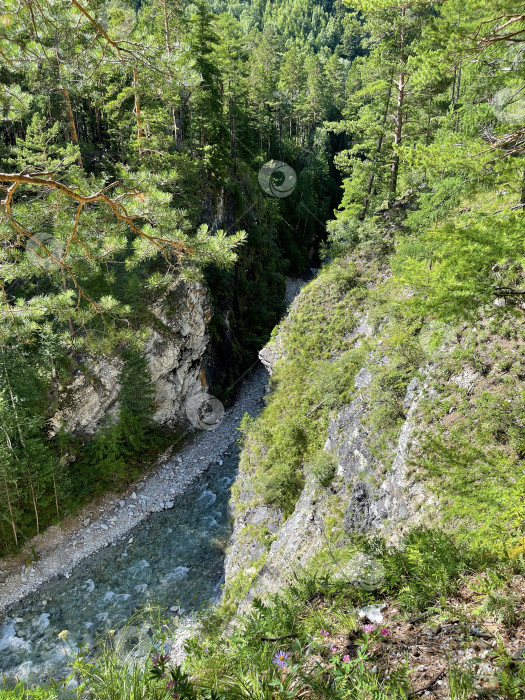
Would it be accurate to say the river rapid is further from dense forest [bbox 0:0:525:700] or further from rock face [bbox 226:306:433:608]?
dense forest [bbox 0:0:525:700]

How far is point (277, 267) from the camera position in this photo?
34.1 m

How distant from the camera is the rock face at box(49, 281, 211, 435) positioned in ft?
59.6

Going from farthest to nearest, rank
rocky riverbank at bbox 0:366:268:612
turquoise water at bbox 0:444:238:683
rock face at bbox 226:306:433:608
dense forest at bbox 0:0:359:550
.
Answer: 1. rocky riverbank at bbox 0:366:268:612
2. turquoise water at bbox 0:444:238:683
3. rock face at bbox 226:306:433:608
4. dense forest at bbox 0:0:359:550

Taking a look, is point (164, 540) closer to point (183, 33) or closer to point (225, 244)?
point (225, 244)

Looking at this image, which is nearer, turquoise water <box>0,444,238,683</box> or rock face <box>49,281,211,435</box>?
turquoise water <box>0,444,238,683</box>

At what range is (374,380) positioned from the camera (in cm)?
1062

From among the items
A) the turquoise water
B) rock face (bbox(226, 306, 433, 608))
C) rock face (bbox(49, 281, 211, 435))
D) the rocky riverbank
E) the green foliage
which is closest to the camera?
the green foliage

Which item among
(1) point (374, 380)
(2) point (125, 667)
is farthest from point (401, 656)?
(1) point (374, 380)

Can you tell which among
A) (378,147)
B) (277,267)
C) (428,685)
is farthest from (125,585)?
(277,267)

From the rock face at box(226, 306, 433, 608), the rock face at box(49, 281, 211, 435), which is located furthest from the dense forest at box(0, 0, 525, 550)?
the rock face at box(226, 306, 433, 608)

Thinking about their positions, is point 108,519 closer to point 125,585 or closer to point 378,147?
point 125,585

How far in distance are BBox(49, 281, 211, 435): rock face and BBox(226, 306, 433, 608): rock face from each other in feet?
30.7

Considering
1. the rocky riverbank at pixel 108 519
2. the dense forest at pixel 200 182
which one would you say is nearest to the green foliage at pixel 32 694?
the dense forest at pixel 200 182

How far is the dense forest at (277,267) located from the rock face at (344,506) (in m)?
0.34
